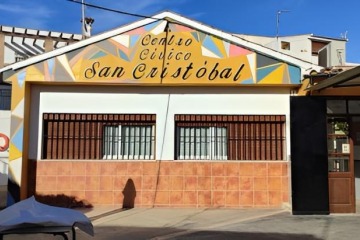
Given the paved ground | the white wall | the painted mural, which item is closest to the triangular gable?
the painted mural

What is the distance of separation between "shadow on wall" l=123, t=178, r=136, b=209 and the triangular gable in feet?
8.62

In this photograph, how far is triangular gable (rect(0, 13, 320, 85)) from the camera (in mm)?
11781

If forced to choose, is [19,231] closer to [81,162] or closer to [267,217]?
[267,217]

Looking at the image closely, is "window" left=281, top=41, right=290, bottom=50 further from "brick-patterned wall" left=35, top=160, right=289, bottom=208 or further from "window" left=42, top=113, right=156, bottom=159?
"window" left=42, top=113, right=156, bottom=159

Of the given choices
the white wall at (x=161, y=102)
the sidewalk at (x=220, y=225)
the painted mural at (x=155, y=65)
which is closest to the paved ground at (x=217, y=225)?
the sidewalk at (x=220, y=225)

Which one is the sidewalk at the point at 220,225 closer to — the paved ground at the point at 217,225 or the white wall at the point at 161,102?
the paved ground at the point at 217,225

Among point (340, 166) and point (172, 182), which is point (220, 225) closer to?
point (172, 182)

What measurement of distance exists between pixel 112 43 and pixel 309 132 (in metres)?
5.36

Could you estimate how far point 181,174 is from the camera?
12.0m

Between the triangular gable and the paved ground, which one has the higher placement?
the triangular gable

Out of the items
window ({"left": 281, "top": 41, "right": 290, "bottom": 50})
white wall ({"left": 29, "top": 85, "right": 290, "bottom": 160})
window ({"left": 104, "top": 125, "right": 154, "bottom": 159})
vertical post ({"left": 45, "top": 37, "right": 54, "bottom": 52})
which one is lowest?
window ({"left": 104, "top": 125, "right": 154, "bottom": 159})

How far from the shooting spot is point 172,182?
39.2 ft

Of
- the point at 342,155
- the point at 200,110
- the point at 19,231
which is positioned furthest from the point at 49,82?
the point at 19,231

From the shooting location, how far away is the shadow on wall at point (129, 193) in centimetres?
A: 1196
